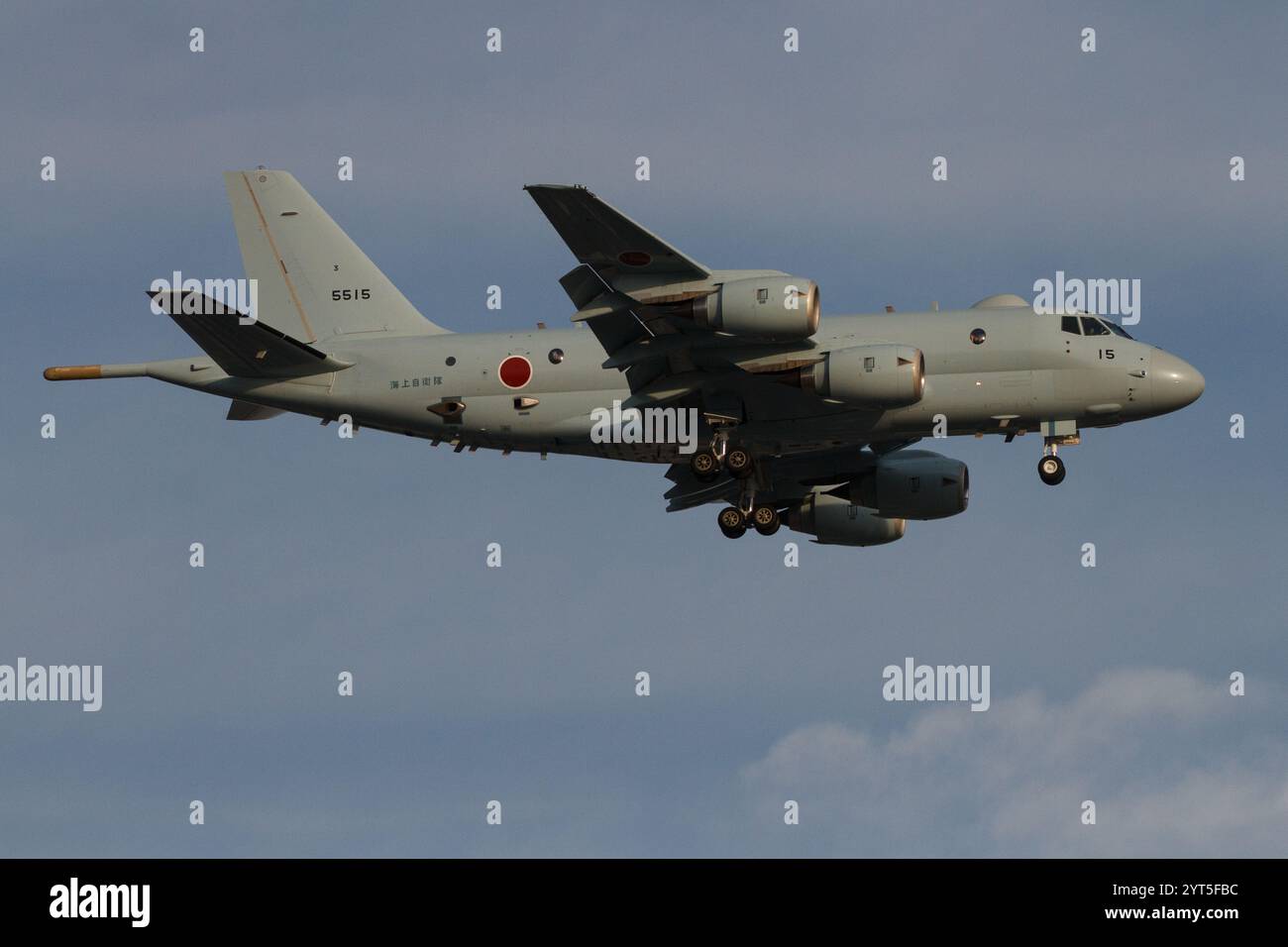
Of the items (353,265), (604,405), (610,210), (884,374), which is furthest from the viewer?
(353,265)

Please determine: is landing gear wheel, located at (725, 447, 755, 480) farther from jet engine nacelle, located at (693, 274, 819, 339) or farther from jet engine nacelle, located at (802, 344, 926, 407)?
→ jet engine nacelle, located at (693, 274, 819, 339)

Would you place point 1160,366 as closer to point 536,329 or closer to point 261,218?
point 536,329

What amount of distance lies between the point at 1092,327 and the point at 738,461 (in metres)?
10.9

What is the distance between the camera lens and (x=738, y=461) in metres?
58.9

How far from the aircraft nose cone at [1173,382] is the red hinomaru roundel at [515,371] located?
18.1 meters

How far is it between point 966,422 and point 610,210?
12891 millimetres

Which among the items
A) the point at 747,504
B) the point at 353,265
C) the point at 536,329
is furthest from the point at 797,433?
the point at 353,265

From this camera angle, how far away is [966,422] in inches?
2255

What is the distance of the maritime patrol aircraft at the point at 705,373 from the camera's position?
54.0 meters

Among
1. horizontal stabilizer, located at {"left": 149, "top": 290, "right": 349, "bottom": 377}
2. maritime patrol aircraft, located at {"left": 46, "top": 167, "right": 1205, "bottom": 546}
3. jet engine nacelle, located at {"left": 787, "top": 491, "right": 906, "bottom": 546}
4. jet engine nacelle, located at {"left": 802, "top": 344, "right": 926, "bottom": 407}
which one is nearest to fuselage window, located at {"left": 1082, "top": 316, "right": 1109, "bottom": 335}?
maritime patrol aircraft, located at {"left": 46, "top": 167, "right": 1205, "bottom": 546}

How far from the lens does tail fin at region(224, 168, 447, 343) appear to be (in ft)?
210

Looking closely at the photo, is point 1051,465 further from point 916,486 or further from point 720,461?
point 720,461

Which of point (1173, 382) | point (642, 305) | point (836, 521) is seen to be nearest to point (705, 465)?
point (642, 305)

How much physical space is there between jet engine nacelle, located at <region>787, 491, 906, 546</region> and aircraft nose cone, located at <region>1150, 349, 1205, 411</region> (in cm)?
1158
